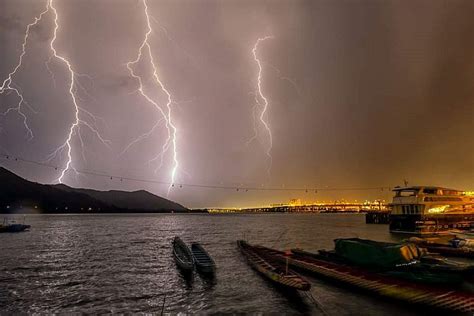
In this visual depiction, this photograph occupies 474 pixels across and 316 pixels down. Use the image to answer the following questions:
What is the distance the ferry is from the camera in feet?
199

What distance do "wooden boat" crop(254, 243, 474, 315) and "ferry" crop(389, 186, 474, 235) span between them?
43.1 metres

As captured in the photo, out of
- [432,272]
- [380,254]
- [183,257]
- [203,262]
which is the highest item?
[380,254]

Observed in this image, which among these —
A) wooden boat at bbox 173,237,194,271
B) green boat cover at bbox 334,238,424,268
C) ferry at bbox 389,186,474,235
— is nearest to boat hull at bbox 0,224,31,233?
wooden boat at bbox 173,237,194,271

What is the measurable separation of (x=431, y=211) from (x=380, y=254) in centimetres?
4652

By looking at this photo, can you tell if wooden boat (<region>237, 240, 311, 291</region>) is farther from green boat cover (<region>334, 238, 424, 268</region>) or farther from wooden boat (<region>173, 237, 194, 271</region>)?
wooden boat (<region>173, 237, 194, 271</region>)

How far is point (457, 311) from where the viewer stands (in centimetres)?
1597

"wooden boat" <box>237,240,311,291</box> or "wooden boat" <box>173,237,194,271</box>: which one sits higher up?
"wooden boat" <box>237,240,311,291</box>

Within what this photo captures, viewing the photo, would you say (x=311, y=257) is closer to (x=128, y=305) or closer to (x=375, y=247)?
(x=375, y=247)

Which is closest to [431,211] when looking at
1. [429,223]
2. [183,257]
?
[429,223]

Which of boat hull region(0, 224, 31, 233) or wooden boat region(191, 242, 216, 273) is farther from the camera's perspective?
boat hull region(0, 224, 31, 233)

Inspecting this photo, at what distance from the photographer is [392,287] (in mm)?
18594

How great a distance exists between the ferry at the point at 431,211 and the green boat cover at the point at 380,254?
40.8 meters

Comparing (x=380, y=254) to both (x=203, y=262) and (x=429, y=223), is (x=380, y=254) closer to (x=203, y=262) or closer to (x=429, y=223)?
(x=203, y=262)

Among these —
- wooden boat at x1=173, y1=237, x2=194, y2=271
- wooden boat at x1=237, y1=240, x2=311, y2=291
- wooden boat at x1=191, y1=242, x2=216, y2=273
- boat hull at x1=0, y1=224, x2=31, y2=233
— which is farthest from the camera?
boat hull at x1=0, y1=224, x2=31, y2=233
